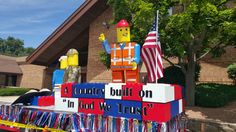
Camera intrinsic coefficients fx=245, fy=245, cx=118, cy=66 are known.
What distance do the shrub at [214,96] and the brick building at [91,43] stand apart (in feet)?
12.1

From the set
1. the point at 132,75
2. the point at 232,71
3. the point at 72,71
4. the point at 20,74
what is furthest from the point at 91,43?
the point at 20,74

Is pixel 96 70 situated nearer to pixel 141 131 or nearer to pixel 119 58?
pixel 119 58

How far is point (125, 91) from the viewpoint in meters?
5.07

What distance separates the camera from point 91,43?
70.8 ft

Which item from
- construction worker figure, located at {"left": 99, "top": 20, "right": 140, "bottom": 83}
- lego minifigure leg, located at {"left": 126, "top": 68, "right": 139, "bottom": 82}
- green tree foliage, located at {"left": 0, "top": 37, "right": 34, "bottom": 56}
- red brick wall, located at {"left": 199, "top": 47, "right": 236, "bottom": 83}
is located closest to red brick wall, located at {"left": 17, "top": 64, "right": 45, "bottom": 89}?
red brick wall, located at {"left": 199, "top": 47, "right": 236, "bottom": 83}

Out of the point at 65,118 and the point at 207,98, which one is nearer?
the point at 65,118

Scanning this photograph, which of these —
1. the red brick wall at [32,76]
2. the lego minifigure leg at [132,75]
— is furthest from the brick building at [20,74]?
the lego minifigure leg at [132,75]

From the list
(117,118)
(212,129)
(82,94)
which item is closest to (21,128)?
(82,94)

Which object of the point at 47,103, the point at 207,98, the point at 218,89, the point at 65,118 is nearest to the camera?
the point at 65,118

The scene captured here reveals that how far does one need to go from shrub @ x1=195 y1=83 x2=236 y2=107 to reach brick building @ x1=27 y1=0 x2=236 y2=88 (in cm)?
367

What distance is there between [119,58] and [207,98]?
7282 mm

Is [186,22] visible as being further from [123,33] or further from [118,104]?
[118,104]

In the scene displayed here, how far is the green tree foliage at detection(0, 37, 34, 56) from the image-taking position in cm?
12225

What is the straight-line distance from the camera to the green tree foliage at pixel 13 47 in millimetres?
122250
